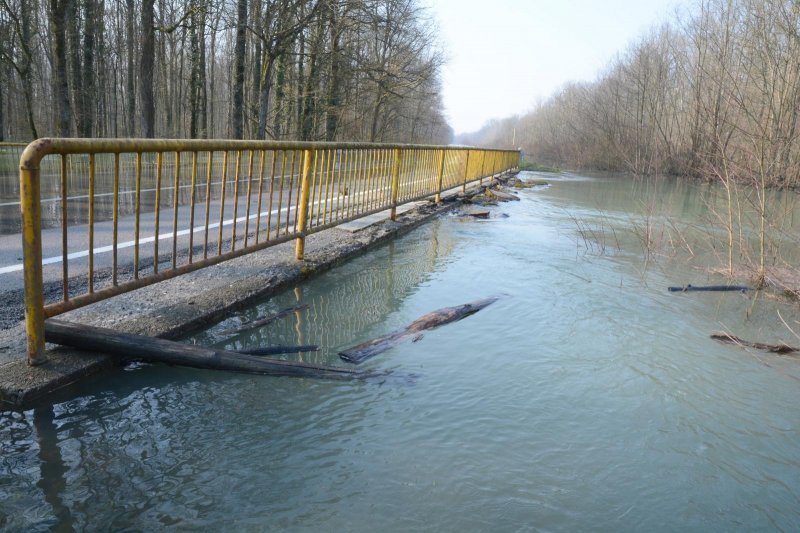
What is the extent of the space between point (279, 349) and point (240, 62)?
72.4 feet

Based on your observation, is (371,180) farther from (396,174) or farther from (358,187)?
(396,174)

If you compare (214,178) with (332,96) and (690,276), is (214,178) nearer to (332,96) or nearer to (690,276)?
(332,96)

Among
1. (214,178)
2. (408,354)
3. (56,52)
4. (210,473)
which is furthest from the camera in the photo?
(56,52)

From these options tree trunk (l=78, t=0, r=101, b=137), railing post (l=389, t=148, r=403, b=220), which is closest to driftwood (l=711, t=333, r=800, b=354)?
railing post (l=389, t=148, r=403, b=220)

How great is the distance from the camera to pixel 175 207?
4.11m

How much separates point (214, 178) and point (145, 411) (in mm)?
14213

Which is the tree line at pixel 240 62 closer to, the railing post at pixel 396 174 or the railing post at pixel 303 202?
the railing post at pixel 396 174

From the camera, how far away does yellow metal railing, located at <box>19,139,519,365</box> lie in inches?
133

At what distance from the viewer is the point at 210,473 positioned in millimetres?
2906

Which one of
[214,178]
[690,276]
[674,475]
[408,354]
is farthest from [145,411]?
[214,178]

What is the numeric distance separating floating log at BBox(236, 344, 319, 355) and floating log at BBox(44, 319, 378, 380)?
8.2 inches

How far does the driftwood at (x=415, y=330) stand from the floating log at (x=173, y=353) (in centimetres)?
34

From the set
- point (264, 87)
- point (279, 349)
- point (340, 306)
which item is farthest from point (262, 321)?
point (264, 87)

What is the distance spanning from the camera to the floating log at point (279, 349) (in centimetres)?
426
